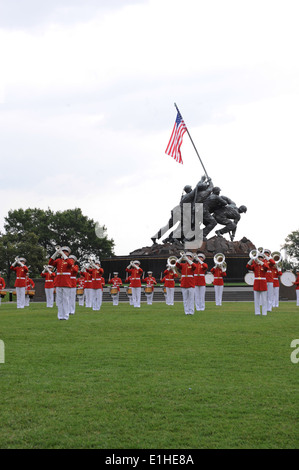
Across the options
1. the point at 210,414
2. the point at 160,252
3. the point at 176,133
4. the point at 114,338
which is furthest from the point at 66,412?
the point at 160,252

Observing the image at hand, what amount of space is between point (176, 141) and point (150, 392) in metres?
31.2

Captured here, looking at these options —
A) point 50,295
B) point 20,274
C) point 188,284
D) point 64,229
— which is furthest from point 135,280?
point 64,229

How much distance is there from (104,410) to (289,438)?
2.01 meters

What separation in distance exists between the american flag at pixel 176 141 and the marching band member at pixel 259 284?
59.0 feet

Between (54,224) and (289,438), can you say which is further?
(54,224)

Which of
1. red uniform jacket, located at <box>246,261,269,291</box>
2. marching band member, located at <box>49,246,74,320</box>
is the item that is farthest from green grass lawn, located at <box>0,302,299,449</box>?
red uniform jacket, located at <box>246,261,269,291</box>

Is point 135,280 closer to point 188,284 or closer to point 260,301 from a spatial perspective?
point 188,284

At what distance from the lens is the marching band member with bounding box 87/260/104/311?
23516mm

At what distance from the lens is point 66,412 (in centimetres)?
608

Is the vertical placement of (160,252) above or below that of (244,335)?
above

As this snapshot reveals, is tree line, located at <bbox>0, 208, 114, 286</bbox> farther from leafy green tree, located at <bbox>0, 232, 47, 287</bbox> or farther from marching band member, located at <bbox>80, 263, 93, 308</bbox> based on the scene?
marching band member, located at <bbox>80, 263, 93, 308</bbox>

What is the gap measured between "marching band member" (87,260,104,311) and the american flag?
1429 centimetres
